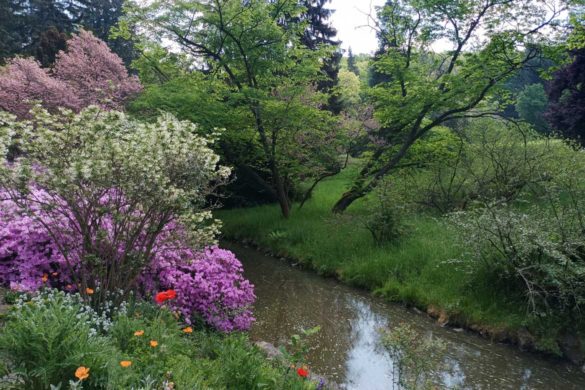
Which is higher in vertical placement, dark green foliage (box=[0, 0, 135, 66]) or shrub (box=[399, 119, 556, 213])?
dark green foliage (box=[0, 0, 135, 66])

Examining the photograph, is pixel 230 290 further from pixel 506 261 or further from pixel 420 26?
pixel 420 26

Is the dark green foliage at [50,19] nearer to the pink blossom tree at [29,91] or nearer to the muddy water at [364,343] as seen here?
the pink blossom tree at [29,91]

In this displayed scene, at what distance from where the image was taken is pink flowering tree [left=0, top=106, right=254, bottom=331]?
3.98 meters

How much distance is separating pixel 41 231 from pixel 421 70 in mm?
10512

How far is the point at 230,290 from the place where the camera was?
5465 mm

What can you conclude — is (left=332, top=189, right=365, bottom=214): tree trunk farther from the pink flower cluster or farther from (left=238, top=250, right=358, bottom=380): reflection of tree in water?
the pink flower cluster

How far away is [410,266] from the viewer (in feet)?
29.0

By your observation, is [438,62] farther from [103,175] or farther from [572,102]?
[103,175]

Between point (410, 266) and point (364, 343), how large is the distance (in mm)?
2738

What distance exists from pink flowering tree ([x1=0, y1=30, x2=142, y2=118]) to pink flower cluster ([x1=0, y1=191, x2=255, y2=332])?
679 cm

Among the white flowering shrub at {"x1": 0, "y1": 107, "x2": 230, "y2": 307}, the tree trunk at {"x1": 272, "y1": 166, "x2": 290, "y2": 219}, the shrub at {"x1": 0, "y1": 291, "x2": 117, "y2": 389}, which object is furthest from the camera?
the tree trunk at {"x1": 272, "y1": 166, "x2": 290, "y2": 219}

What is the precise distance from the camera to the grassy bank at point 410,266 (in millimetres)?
6730

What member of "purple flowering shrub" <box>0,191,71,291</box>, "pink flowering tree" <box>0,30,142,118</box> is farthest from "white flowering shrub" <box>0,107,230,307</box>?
"pink flowering tree" <box>0,30,142,118</box>

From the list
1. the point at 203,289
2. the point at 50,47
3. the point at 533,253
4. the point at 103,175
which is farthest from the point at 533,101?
the point at 103,175
